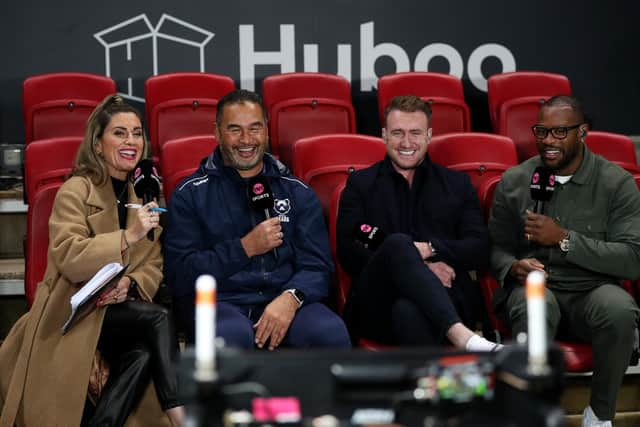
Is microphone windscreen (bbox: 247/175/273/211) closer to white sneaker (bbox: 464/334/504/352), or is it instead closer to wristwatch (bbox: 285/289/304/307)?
wristwatch (bbox: 285/289/304/307)

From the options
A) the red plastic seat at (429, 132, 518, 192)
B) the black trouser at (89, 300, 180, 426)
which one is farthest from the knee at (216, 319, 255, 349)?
the red plastic seat at (429, 132, 518, 192)

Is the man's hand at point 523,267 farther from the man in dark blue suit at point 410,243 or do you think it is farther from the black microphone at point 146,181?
the black microphone at point 146,181

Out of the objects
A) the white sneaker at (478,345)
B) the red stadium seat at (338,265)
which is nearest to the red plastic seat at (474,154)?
the red stadium seat at (338,265)

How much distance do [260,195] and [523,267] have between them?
0.76 metres

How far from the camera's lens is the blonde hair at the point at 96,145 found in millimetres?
2660

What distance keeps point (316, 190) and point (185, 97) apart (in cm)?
130

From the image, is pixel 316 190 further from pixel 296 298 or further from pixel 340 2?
pixel 340 2

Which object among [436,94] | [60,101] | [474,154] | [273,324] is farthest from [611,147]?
[60,101]

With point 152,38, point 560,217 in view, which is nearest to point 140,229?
point 560,217

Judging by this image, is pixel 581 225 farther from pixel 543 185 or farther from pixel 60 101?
pixel 60 101

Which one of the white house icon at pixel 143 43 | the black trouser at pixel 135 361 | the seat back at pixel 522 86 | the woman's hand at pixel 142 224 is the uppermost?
the white house icon at pixel 143 43

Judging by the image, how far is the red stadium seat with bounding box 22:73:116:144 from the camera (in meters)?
4.00

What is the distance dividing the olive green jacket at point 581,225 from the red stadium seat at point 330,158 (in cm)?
47

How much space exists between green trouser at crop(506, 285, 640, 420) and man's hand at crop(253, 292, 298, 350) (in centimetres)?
63
